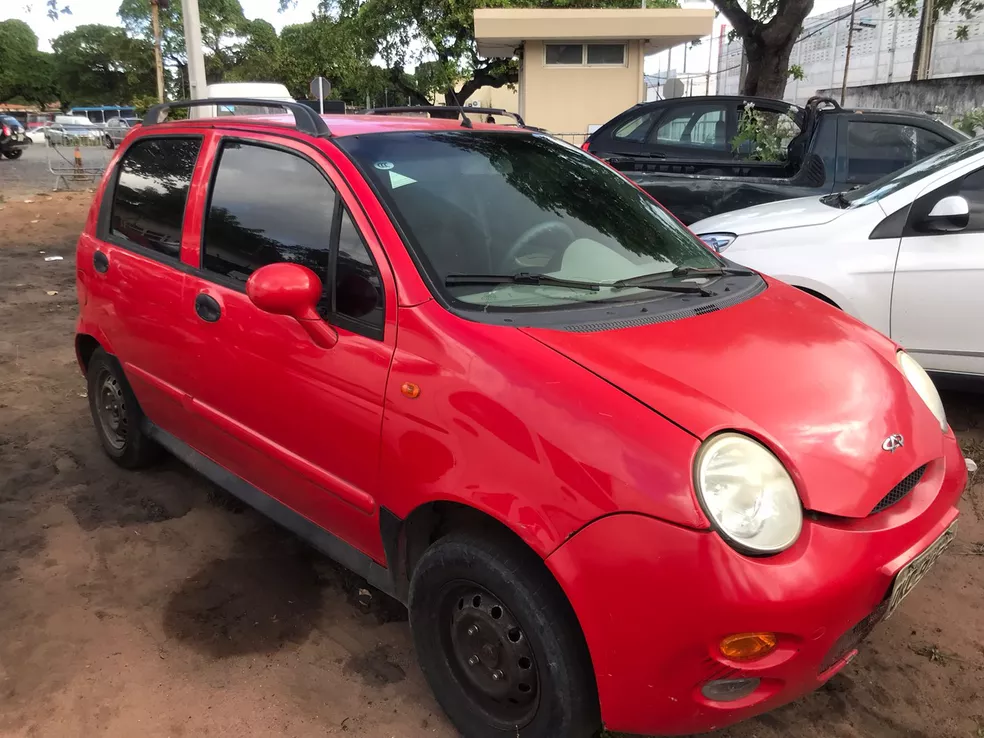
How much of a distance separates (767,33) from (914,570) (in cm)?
A: 1051

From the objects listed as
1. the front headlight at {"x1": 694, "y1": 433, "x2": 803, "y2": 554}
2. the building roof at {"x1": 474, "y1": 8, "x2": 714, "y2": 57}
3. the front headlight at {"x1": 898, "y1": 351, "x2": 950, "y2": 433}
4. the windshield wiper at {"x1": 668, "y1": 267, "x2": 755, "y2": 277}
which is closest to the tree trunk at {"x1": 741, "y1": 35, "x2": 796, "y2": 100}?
the building roof at {"x1": 474, "y1": 8, "x2": 714, "y2": 57}

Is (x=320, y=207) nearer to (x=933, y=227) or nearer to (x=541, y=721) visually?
(x=541, y=721)

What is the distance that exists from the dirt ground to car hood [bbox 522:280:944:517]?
0.87 meters

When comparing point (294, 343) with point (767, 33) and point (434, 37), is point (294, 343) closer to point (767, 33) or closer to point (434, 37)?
point (767, 33)

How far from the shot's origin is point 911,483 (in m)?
2.14

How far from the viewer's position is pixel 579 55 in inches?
756

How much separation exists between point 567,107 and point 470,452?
1868 centimetres

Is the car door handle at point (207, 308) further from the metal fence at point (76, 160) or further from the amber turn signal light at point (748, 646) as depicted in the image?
the metal fence at point (76, 160)

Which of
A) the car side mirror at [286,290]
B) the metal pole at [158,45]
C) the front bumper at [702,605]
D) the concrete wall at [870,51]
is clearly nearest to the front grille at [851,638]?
the front bumper at [702,605]

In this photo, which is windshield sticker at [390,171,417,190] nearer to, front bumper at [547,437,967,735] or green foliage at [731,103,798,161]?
front bumper at [547,437,967,735]

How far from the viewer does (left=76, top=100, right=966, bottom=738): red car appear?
1.81m

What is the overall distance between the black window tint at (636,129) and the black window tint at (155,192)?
17.8ft

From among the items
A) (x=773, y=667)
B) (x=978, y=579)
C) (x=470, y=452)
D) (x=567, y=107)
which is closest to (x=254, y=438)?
(x=470, y=452)

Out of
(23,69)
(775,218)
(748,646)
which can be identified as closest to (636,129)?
(775,218)
